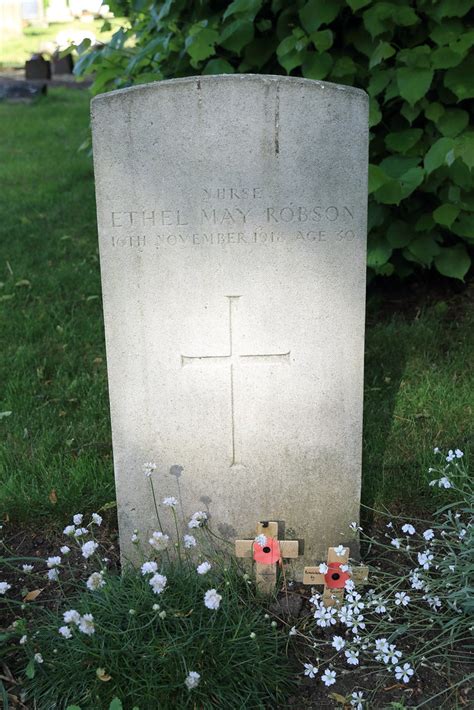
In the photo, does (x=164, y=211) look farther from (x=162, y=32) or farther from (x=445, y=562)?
(x=162, y=32)

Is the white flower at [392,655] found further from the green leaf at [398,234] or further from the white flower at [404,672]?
the green leaf at [398,234]

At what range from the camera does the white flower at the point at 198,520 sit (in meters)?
2.62

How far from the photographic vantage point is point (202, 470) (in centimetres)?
274

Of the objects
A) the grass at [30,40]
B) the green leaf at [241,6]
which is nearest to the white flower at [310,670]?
the green leaf at [241,6]

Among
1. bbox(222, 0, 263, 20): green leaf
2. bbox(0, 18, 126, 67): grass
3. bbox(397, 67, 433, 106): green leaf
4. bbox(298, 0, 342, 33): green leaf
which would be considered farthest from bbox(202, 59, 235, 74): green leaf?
bbox(0, 18, 126, 67): grass

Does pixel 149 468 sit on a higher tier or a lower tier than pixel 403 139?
lower

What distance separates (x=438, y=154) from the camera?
12.4ft

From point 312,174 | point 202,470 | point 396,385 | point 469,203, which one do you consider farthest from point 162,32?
point 202,470

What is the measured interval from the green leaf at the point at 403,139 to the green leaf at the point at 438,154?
352 mm

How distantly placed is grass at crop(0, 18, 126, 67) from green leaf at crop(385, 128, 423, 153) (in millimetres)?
11366

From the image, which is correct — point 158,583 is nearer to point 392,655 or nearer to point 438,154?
point 392,655

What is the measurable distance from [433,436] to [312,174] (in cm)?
148

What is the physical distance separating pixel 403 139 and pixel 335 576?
2.37 m

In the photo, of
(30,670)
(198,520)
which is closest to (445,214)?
(198,520)
